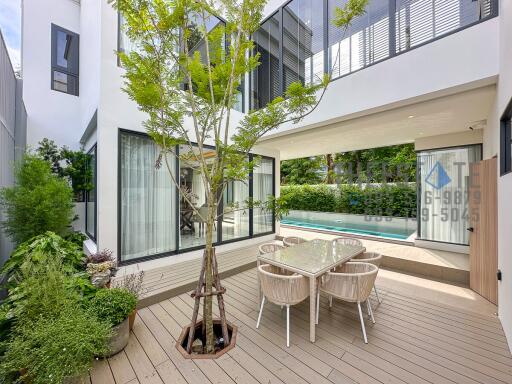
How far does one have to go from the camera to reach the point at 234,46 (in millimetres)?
2561

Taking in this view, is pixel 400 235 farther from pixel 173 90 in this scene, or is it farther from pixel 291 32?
pixel 173 90

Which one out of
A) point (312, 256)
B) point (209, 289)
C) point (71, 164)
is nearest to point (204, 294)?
point (209, 289)

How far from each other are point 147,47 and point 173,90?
0.49 m

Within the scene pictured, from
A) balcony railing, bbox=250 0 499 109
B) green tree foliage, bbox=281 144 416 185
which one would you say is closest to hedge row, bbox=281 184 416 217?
green tree foliage, bbox=281 144 416 185

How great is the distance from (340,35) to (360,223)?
7.25m

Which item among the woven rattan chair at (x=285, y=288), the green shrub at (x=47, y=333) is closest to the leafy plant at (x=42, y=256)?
the green shrub at (x=47, y=333)

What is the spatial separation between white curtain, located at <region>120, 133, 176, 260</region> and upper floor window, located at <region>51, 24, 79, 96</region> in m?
3.82

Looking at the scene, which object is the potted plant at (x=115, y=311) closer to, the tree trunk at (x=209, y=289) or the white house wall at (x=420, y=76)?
the tree trunk at (x=209, y=289)

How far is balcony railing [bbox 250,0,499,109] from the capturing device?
3.47 m

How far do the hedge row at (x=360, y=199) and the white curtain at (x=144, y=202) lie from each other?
390 centimetres

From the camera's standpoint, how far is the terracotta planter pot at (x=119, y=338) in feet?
7.79

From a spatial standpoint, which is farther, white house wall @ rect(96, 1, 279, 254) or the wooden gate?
white house wall @ rect(96, 1, 279, 254)

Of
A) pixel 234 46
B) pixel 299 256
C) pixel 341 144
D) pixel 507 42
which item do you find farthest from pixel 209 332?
pixel 341 144

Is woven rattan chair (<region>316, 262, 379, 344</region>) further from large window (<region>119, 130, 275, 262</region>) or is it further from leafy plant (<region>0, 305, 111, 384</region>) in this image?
leafy plant (<region>0, 305, 111, 384</region>)
